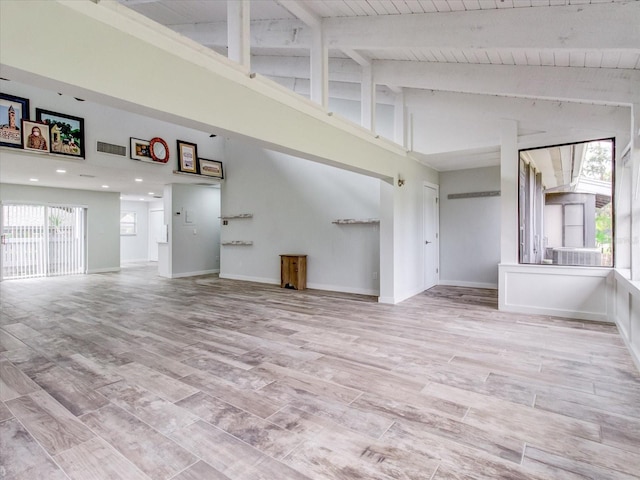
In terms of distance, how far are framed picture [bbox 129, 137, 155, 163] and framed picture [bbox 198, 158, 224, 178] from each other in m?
1.31

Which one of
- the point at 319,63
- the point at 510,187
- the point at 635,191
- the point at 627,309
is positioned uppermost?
the point at 319,63

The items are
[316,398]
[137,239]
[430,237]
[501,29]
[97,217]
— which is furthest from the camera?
[137,239]

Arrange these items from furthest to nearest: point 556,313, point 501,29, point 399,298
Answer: point 399,298 < point 556,313 < point 501,29

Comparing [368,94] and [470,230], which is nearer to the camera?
[368,94]

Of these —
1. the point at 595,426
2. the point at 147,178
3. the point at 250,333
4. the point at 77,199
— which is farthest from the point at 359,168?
the point at 77,199

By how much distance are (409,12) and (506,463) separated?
359 cm

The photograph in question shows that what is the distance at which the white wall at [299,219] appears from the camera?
6742 mm

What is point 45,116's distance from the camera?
5.52 m

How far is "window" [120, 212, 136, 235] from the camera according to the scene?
1334 centimetres

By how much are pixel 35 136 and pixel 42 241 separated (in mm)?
5171

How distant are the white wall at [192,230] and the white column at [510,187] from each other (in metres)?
7.34

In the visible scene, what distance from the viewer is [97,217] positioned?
1021cm

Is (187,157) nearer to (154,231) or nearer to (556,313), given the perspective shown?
(154,231)

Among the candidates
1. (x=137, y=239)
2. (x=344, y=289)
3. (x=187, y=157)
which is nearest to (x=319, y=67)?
(x=344, y=289)
